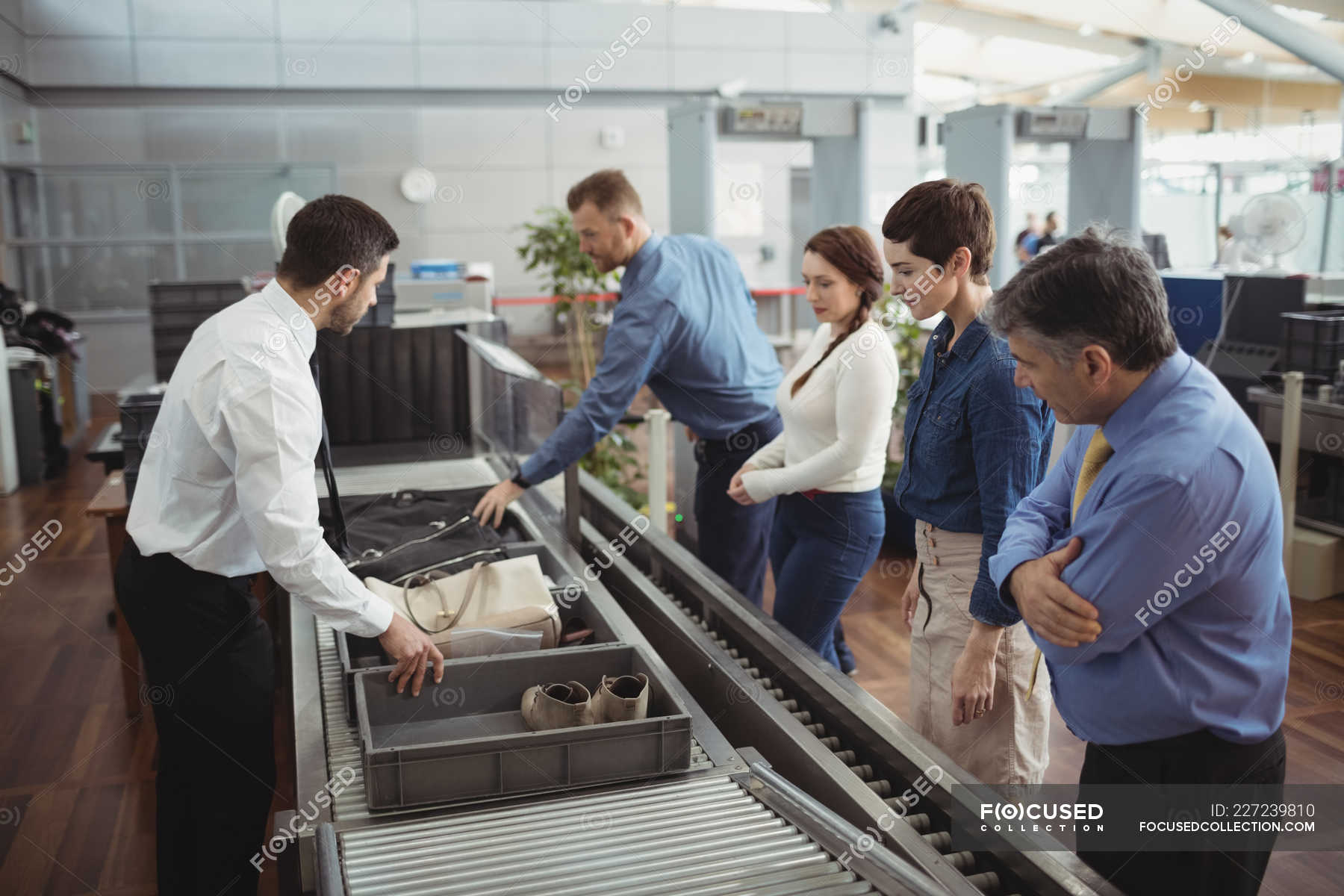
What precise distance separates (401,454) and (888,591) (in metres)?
2.31

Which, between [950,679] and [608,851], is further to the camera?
[950,679]

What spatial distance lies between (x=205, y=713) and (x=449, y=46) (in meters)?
10.7

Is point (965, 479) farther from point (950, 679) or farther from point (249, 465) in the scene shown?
point (249, 465)

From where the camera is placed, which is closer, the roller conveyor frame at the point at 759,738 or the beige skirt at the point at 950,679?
the roller conveyor frame at the point at 759,738

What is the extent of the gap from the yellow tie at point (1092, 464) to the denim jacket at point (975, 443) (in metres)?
0.27

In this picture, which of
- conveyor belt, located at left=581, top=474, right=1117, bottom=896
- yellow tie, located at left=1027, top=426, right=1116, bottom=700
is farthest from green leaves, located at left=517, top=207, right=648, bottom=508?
yellow tie, located at left=1027, top=426, right=1116, bottom=700

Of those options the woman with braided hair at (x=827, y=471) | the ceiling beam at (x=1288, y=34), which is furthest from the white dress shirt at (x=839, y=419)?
the ceiling beam at (x=1288, y=34)

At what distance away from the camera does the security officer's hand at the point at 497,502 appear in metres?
2.83

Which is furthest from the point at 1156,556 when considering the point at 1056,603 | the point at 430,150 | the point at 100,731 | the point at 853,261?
the point at 430,150

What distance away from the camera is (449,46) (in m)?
11.5

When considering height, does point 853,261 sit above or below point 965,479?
above

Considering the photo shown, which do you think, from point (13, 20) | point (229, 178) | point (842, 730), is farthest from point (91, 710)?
point (13, 20)

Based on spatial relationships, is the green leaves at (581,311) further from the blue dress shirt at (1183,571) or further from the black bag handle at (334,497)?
the blue dress shirt at (1183,571)

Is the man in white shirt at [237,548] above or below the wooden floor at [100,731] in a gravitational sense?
above
